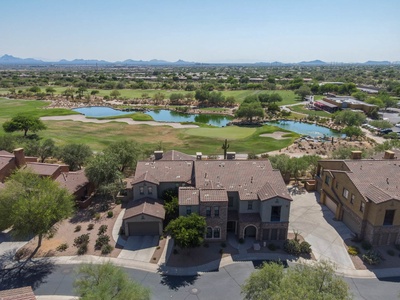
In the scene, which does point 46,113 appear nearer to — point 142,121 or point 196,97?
point 142,121

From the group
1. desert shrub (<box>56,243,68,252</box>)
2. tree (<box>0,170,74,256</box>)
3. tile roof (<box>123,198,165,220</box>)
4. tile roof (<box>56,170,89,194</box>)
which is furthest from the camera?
tile roof (<box>56,170,89,194</box>)

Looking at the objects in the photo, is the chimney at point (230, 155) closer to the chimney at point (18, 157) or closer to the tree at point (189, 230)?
the tree at point (189, 230)

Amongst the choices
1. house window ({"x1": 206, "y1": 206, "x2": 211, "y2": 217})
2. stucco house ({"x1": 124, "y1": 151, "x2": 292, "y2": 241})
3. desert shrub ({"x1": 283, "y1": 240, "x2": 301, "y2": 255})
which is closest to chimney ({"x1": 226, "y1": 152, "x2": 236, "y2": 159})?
stucco house ({"x1": 124, "y1": 151, "x2": 292, "y2": 241})

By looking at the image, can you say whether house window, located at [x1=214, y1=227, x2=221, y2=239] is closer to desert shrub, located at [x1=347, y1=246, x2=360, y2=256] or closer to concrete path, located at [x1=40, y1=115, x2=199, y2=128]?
desert shrub, located at [x1=347, y1=246, x2=360, y2=256]

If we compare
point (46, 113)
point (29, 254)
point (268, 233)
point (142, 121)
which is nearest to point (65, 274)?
point (29, 254)

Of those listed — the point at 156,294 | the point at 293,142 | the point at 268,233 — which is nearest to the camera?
the point at 156,294

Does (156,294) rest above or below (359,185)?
below

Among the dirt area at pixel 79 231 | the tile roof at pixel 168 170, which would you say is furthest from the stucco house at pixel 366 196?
the dirt area at pixel 79 231
